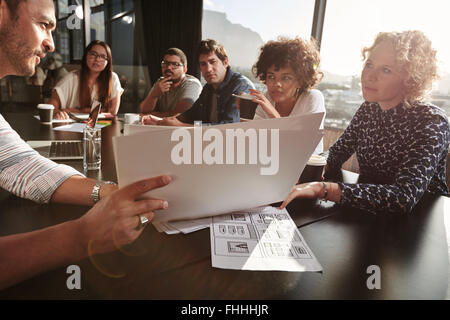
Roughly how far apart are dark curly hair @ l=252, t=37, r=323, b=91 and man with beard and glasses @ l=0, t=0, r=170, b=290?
1.45 m

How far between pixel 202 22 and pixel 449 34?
3.31 metres

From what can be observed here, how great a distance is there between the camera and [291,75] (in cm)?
212

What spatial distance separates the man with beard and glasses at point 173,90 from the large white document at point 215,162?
2.31 metres

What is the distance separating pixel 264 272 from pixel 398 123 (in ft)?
3.77

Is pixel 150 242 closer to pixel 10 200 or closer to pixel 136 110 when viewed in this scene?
pixel 10 200

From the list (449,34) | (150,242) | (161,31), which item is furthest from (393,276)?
(161,31)

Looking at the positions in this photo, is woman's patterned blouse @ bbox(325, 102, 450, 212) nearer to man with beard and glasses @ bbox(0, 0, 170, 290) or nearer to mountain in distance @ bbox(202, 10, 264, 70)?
man with beard and glasses @ bbox(0, 0, 170, 290)

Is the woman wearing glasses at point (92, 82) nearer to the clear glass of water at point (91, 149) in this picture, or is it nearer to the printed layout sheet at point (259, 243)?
the clear glass of water at point (91, 149)

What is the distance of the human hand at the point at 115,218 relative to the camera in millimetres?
585

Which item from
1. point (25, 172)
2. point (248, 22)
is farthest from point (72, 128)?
point (248, 22)

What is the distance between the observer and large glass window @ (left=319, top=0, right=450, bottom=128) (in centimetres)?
220

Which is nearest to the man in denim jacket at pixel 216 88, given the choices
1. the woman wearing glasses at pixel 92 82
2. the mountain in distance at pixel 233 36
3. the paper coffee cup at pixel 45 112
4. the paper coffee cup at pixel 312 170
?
the mountain in distance at pixel 233 36

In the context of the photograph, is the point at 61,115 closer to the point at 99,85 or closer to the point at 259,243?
the point at 99,85

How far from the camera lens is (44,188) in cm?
83
